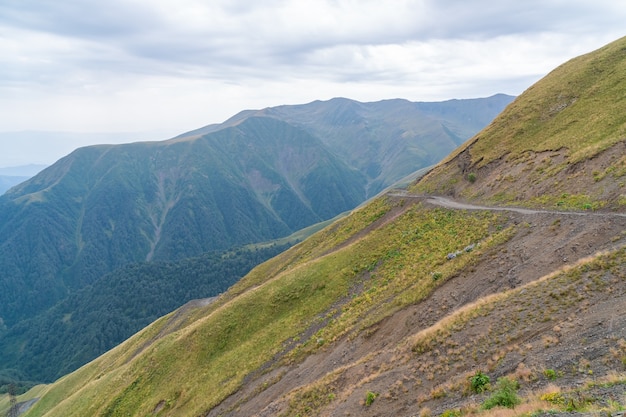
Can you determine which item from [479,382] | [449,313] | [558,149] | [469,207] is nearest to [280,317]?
[449,313]

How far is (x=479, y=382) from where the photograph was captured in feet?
57.3

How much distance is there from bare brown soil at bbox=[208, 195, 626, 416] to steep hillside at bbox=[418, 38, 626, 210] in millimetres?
6503

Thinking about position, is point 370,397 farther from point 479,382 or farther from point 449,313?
point 449,313

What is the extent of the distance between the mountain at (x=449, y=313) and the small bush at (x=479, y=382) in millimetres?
72

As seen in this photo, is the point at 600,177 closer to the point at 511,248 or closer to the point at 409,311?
the point at 511,248

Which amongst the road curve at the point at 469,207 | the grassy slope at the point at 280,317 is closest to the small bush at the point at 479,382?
the grassy slope at the point at 280,317

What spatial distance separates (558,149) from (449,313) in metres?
32.3

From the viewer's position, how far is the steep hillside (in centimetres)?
3612

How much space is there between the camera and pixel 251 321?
4559cm

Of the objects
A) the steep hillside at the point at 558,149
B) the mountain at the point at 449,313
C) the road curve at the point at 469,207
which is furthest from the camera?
the steep hillside at the point at 558,149

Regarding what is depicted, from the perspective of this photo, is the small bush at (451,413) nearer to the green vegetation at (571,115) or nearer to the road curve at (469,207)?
the road curve at (469,207)

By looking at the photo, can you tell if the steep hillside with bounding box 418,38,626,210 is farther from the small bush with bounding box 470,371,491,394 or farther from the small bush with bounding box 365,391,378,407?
the small bush with bounding box 365,391,378,407

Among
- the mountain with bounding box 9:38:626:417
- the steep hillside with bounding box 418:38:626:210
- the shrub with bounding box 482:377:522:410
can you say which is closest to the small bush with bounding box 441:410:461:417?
the mountain with bounding box 9:38:626:417

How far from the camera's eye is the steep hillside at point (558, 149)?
36125 millimetres
